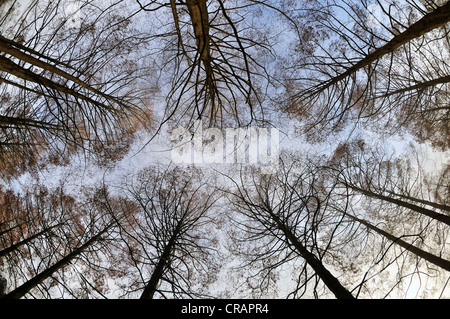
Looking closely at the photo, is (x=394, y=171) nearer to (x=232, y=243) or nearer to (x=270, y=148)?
(x=270, y=148)

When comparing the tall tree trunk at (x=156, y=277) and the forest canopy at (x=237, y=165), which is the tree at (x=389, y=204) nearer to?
the forest canopy at (x=237, y=165)

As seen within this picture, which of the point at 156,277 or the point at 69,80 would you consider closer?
the point at 156,277

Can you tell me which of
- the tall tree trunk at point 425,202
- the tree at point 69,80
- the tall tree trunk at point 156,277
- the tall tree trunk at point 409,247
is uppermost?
the tree at point 69,80

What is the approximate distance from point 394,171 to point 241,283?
19.9 feet

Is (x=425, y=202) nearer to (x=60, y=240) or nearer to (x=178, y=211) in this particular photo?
(x=178, y=211)

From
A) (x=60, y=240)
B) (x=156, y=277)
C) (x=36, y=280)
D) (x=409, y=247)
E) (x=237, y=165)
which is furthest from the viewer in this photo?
(x=237, y=165)

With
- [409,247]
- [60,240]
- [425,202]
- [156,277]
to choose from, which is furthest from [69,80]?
[425,202]

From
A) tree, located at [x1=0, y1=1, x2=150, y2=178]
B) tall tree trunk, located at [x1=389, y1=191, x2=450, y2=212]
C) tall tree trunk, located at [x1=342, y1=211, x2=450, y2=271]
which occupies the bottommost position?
tall tree trunk, located at [x1=342, y1=211, x2=450, y2=271]

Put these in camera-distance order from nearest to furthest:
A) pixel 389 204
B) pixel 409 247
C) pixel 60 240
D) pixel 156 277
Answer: pixel 156 277
pixel 409 247
pixel 60 240
pixel 389 204

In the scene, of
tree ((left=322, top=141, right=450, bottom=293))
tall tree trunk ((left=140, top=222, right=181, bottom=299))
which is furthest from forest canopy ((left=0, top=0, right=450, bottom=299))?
tall tree trunk ((left=140, top=222, right=181, bottom=299))

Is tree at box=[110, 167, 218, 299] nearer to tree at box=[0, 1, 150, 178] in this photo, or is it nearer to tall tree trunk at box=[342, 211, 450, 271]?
tree at box=[0, 1, 150, 178]

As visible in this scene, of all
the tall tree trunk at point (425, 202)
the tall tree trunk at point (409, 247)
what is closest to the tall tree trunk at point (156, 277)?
the tall tree trunk at point (409, 247)

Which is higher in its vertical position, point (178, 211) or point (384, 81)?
point (384, 81)

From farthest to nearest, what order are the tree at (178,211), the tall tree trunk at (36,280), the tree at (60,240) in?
the tree at (178,211) → the tree at (60,240) → the tall tree trunk at (36,280)
